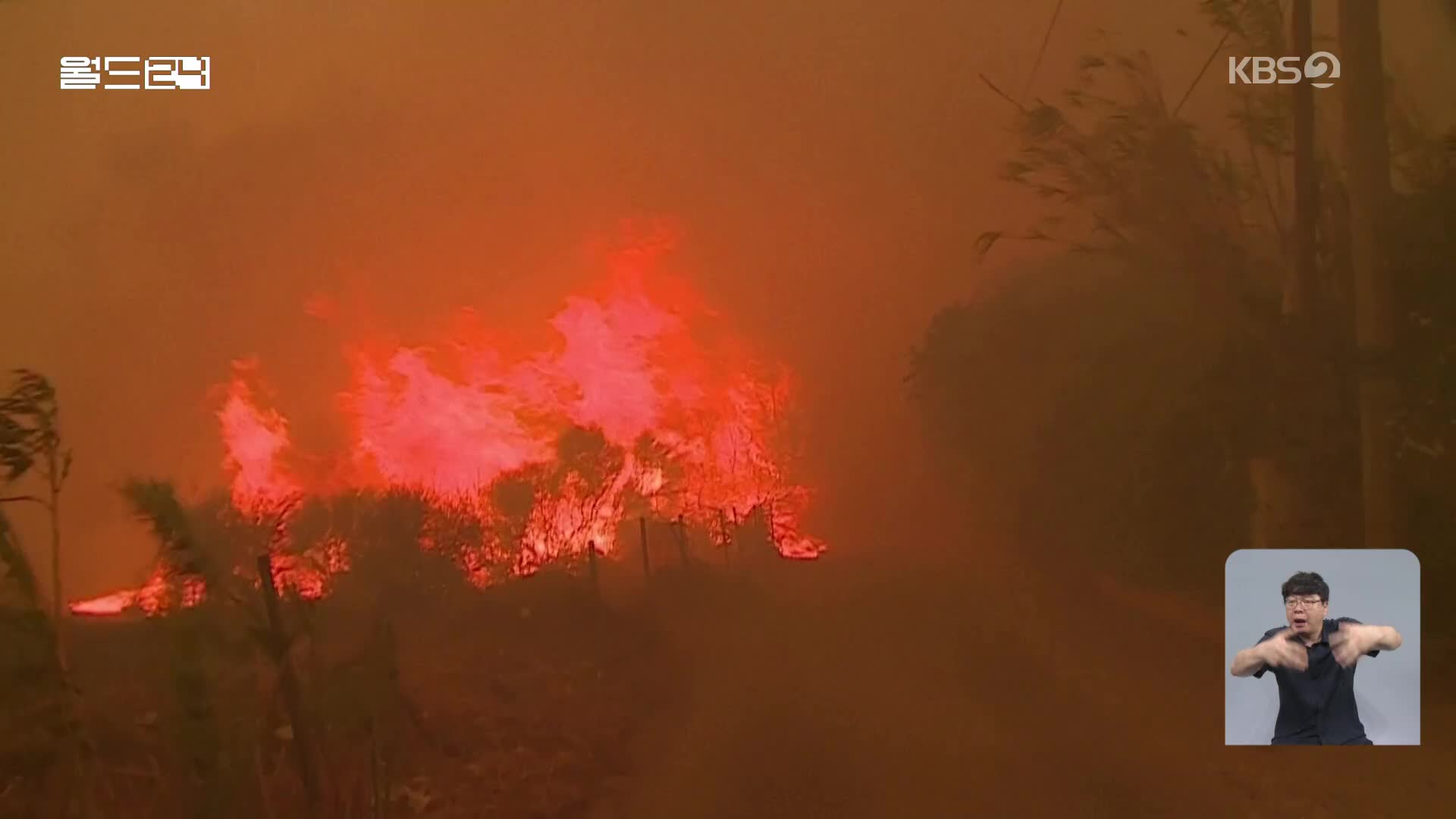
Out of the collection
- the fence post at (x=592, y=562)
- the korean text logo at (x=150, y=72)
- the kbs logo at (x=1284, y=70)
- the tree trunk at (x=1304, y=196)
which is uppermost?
the korean text logo at (x=150, y=72)

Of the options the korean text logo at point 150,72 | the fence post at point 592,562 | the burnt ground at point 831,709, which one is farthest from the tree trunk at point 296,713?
the korean text logo at point 150,72

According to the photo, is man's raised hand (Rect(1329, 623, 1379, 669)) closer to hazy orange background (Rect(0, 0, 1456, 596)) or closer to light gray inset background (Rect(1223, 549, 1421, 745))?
light gray inset background (Rect(1223, 549, 1421, 745))

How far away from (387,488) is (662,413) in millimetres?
337

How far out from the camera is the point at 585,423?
115 centimetres

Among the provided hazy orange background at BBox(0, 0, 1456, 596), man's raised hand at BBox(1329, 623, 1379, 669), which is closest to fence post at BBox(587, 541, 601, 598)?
hazy orange background at BBox(0, 0, 1456, 596)

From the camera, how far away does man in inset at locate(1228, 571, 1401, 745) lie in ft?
3.71

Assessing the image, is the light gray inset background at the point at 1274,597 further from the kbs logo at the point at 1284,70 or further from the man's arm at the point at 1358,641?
the kbs logo at the point at 1284,70

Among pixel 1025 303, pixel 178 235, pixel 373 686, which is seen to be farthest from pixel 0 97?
pixel 1025 303

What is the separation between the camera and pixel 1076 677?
3.69 feet

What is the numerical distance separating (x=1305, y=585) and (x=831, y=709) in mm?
576

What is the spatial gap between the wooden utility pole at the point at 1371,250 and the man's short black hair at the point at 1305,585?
0.07m

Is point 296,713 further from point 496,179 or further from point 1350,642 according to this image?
point 1350,642

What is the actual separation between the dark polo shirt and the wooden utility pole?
14cm

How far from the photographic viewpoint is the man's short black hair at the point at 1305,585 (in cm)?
113
